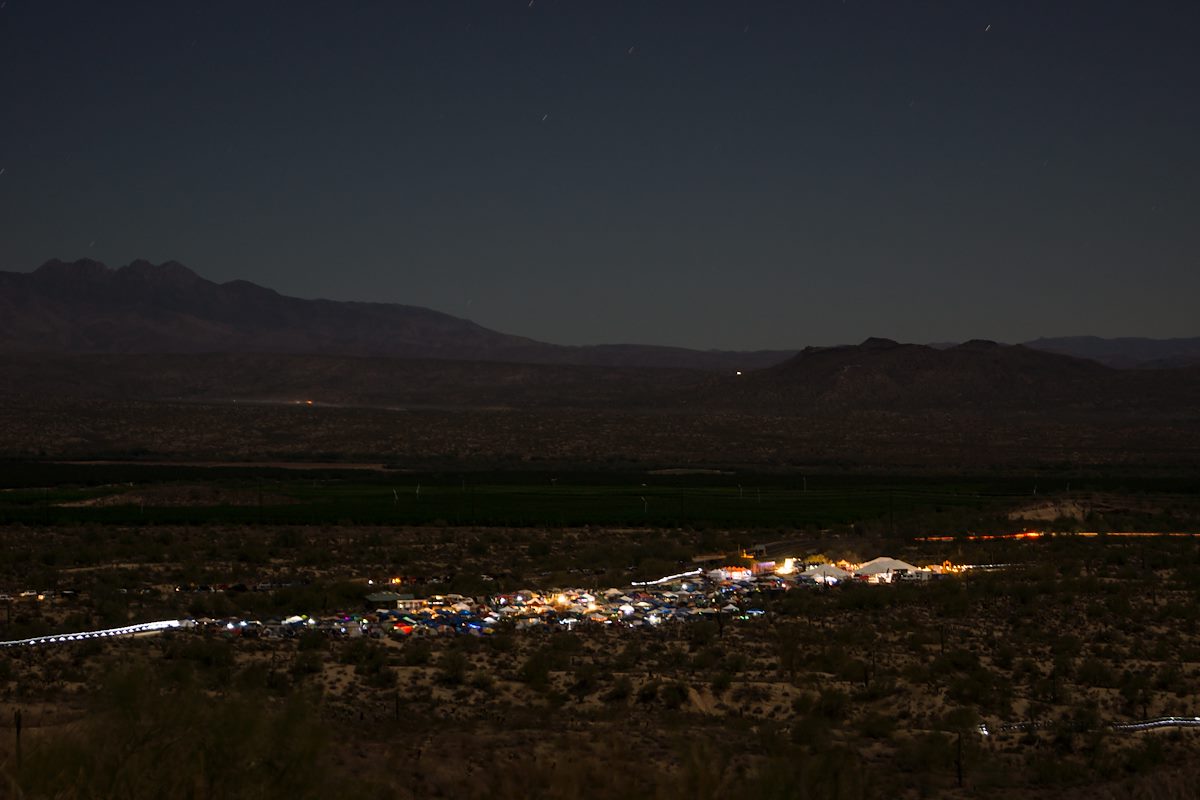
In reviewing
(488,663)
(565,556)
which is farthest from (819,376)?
(488,663)

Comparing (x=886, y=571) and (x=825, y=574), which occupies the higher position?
(x=886, y=571)

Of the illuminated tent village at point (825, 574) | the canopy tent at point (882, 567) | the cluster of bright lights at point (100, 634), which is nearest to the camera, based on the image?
the cluster of bright lights at point (100, 634)

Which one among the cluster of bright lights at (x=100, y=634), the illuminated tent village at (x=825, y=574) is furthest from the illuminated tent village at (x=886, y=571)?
the cluster of bright lights at (x=100, y=634)

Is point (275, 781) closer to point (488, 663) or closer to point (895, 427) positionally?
point (488, 663)

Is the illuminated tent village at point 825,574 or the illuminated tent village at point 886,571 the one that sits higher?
the illuminated tent village at point 886,571

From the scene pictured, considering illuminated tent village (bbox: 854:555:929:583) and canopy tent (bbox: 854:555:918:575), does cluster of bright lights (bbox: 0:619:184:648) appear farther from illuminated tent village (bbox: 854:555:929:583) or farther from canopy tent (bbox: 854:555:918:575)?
canopy tent (bbox: 854:555:918:575)

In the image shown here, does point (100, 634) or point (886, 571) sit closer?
point (100, 634)

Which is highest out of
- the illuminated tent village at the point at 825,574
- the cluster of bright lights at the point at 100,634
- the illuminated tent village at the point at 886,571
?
the cluster of bright lights at the point at 100,634

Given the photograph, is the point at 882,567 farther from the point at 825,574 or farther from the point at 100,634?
the point at 100,634

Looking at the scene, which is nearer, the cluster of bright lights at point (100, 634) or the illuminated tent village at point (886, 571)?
the cluster of bright lights at point (100, 634)

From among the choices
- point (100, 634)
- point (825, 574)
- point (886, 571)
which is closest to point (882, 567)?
point (886, 571)

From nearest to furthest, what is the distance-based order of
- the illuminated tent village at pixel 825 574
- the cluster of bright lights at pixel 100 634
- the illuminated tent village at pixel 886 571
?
the cluster of bright lights at pixel 100 634 → the illuminated tent village at pixel 825 574 → the illuminated tent village at pixel 886 571

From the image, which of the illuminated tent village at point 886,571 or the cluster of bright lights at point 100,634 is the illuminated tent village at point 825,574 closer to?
the illuminated tent village at point 886,571
